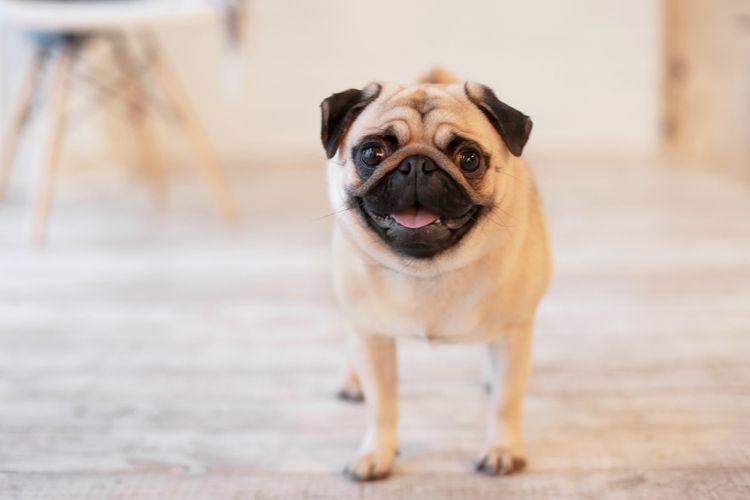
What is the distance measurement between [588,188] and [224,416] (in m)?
1.83

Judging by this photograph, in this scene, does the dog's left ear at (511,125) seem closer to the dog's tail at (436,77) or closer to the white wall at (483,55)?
the dog's tail at (436,77)

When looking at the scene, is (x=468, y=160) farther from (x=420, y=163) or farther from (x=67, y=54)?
(x=67, y=54)

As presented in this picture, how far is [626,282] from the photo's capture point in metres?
2.10

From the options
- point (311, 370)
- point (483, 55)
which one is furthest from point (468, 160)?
point (483, 55)

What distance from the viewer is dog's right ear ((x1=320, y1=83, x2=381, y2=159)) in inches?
45.5

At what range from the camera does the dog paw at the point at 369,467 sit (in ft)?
4.28

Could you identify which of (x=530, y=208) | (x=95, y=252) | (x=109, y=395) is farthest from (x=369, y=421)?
(x=95, y=252)

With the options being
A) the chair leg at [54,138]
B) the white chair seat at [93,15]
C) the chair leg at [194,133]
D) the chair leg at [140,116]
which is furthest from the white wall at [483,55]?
the chair leg at [54,138]

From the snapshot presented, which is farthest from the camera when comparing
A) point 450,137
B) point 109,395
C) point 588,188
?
point 588,188

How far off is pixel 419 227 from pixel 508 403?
0.35m

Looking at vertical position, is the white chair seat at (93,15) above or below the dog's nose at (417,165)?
above

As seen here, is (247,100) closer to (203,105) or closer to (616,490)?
(203,105)

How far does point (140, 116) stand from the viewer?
10.4 feet

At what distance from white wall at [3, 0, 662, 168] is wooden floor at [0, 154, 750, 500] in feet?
2.98
